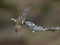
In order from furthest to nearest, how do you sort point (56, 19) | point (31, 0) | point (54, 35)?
point (31, 0)
point (56, 19)
point (54, 35)

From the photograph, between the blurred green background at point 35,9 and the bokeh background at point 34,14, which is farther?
the blurred green background at point 35,9

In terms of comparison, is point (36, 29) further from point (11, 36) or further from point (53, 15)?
point (53, 15)

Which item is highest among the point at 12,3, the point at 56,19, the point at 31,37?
the point at 12,3

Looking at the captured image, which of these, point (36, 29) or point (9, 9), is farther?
point (9, 9)

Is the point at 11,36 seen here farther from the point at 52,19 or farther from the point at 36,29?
the point at 36,29

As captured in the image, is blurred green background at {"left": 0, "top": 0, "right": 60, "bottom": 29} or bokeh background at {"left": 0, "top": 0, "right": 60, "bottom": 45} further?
blurred green background at {"left": 0, "top": 0, "right": 60, "bottom": 29}

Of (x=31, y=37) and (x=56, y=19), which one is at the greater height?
(x=56, y=19)

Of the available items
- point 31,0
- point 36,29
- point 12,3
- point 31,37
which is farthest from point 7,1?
point 36,29

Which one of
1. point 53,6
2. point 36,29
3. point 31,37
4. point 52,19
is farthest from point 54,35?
point 36,29

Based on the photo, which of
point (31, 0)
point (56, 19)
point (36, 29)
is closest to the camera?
point (36, 29)
